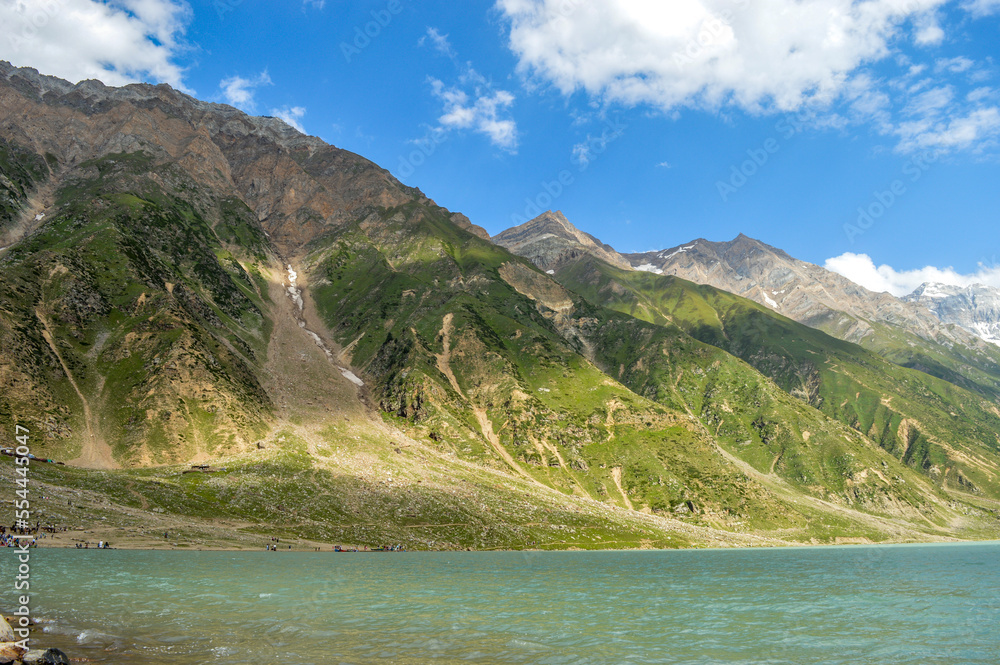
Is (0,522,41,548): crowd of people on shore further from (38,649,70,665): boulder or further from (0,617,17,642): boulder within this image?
(38,649,70,665): boulder

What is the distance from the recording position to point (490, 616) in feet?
150

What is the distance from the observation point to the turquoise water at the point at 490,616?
1259 inches

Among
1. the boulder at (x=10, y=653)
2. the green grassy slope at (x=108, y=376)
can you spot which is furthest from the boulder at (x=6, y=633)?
the green grassy slope at (x=108, y=376)

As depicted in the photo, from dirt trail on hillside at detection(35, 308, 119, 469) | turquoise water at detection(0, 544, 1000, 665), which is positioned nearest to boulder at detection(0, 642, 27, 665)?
turquoise water at detection(0, 544, 1000, 665)

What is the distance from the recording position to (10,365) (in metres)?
149

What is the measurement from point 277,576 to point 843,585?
2978 inches

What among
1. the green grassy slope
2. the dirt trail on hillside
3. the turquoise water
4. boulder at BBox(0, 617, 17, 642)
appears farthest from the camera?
the green grassy slope

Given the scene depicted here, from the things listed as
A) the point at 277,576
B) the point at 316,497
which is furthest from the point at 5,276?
the point at 277,576

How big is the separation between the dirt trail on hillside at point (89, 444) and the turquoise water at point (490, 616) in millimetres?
73760

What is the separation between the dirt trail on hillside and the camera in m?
144

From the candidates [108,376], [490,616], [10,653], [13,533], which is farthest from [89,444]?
[10,653]

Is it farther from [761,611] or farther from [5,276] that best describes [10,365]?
[761,611]

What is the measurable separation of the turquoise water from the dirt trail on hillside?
73760 mm

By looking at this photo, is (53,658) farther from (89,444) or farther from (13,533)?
(89,444)
